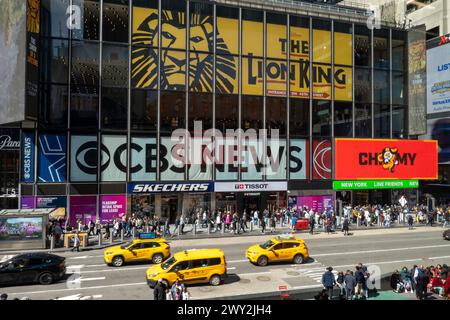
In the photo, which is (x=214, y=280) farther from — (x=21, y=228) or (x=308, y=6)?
(x=308, y=6)

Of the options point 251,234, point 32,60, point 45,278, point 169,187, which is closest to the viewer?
point 45,278

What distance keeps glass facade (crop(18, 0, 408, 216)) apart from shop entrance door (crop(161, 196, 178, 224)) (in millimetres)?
1890

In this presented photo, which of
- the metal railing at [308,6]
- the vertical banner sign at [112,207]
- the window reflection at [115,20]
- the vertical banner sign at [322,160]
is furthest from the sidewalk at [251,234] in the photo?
the metal railing at [308,6]

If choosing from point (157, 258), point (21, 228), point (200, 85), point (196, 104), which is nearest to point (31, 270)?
point (157, 258)

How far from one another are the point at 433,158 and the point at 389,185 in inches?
283

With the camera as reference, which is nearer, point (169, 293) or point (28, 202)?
point (169, 293)

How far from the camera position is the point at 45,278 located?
18547mm

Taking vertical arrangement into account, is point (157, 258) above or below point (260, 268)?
above

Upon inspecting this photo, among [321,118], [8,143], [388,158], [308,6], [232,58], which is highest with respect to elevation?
[308,6]

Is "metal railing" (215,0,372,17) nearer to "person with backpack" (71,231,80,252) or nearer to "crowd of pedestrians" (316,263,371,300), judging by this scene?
"person with backpack" (71,231,80,252)

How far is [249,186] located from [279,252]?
17401mm

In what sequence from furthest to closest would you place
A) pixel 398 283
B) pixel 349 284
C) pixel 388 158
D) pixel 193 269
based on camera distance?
1. pixel 388 158
2. pixel 193 269
3. pixel 398 283
4. pixel 349 284

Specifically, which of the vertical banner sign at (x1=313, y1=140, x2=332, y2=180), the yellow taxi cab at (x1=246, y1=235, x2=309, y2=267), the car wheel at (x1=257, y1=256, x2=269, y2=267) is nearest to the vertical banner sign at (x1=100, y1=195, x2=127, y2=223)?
the yellow taxi cab at (x1=246, y1=235, x2=309, y2=267)

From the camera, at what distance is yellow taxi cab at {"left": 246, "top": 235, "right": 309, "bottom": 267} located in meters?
21.7
